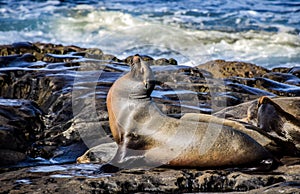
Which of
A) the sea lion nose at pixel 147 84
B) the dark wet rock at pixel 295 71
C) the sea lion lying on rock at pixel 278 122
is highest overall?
the sea lion nose at pixel 147 84

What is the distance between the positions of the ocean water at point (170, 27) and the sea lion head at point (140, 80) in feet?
32.1

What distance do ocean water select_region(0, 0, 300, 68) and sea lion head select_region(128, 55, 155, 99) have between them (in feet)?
32.1

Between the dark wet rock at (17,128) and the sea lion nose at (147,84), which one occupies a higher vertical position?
the sea lion nose at (147,84)

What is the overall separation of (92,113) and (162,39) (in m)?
12.8

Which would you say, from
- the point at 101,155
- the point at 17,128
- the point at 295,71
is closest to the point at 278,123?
the point at 101,155

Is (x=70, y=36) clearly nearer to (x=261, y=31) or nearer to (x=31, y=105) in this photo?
(x=261, y=31)

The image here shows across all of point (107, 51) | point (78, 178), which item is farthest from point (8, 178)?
point (107, 51)

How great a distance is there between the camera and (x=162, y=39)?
20375mm

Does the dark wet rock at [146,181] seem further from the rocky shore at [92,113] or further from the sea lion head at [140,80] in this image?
the sea lion head at [140,80]

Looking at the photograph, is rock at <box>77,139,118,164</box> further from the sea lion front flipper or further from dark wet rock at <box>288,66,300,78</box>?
A: dark wet rock at <box>288,66,300,78</box>

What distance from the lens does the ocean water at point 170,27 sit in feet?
61.1

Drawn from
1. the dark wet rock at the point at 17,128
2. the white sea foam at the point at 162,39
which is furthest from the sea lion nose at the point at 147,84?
the white sea foam at the point at 162,39

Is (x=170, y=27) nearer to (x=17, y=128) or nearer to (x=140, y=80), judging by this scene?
(x=17, y=128)

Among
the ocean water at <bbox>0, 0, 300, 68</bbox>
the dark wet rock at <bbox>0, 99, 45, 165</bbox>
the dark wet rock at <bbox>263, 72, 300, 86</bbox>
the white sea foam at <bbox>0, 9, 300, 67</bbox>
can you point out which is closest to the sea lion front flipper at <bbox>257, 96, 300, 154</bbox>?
the dark wet rock at <bbox>0, 99, 45, 165</bbox>
